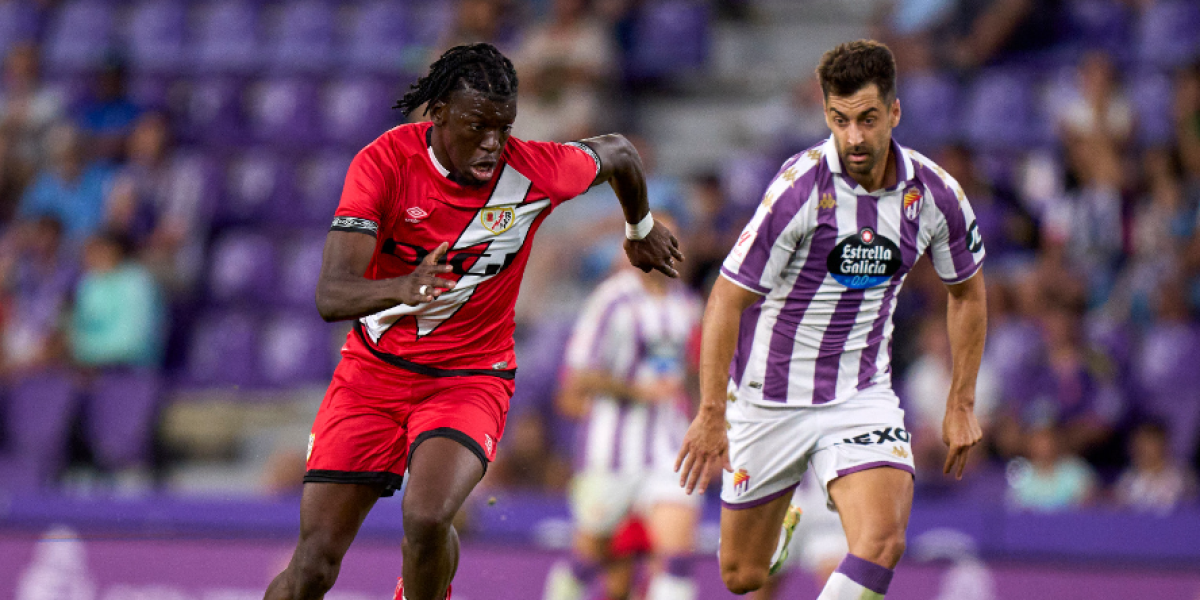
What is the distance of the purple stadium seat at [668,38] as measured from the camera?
12.2 meters

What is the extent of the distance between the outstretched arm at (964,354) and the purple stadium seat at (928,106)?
5553 millimetres

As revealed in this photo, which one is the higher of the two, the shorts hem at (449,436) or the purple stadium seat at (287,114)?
the purple stadium seat at (287,114)

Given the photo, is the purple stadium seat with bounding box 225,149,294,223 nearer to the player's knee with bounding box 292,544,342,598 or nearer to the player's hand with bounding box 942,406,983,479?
the player's knee with bounding box 292,544,342,598

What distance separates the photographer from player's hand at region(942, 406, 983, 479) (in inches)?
203

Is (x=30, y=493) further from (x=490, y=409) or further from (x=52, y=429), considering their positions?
(x=490, y=409)

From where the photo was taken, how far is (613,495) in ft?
25.5

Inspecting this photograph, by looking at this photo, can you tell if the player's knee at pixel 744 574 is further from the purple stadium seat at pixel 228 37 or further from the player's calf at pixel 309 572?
the purple stadium seat at pixel 228 37

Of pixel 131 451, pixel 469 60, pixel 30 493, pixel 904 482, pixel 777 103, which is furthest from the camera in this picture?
pixel 777 103

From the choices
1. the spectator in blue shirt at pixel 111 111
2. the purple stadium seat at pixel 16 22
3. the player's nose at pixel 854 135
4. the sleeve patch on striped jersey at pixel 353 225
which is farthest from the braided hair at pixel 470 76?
the purple stadium seat at pixel 16 22

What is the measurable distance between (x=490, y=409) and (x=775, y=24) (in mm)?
8690

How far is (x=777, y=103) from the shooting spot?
12.3 metres

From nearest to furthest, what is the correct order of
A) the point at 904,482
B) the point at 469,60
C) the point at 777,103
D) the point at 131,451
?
1. the point at 469,60
2. the point at 904,482
3. the point at 131,451
4. the point at 777,103

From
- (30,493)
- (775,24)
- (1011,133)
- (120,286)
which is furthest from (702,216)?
(30,493)

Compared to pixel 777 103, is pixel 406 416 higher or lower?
lower
